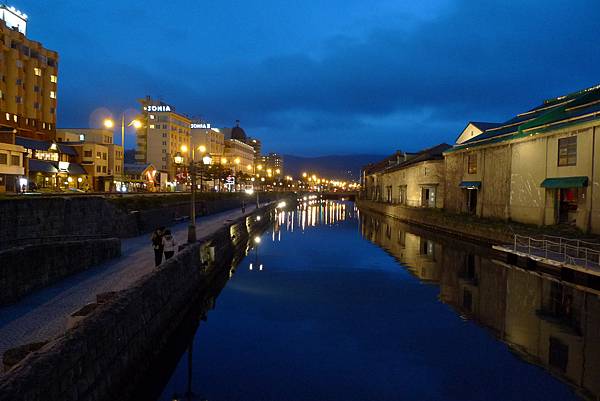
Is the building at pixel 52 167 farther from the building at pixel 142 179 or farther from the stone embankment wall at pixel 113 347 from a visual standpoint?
the stone embankment wall at pixel 113 347

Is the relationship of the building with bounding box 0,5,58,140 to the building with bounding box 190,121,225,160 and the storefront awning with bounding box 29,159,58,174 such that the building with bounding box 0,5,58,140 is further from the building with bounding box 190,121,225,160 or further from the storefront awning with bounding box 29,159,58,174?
the building with bounding box 190,121,225,160

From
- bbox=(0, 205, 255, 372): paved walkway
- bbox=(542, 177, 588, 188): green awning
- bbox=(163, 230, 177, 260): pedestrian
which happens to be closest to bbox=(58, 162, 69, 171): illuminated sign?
bbox=(0, 205, 255, 372): paved walkway

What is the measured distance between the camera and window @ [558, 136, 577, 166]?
93.2 feet

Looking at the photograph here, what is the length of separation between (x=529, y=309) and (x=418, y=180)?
4410 centimetres

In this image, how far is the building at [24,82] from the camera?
76.1 meters

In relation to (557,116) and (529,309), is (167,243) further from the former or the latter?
(557,116)

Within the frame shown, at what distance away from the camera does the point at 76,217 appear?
2323 cm

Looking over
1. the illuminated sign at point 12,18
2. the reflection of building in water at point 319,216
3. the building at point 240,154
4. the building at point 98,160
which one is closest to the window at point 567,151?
the reflection of building in water at point 319,216

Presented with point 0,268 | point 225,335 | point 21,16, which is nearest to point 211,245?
point 225,335

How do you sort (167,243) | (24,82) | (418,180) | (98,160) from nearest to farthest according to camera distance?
(167,243)
(418,180)
(98,160)
(24,82)

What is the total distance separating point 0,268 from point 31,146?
60.1 meters

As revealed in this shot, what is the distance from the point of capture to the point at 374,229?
54.3 metres

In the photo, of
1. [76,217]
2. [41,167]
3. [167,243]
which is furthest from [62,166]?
[167,243]

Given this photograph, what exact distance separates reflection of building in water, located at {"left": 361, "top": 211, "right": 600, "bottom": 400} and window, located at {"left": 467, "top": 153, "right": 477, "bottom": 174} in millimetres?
14205
